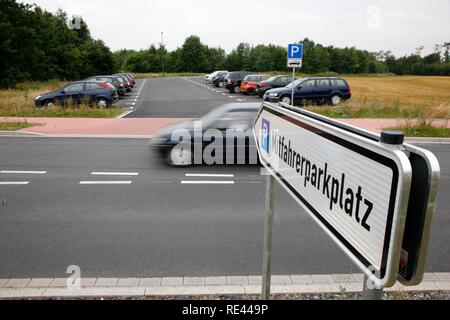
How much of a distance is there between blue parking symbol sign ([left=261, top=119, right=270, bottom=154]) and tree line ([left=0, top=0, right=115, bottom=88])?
46.6 meters

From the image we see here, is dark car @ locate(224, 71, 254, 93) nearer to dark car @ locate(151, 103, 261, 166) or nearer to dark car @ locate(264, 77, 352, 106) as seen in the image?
dark car @ locate(264, 77, 352, 106)

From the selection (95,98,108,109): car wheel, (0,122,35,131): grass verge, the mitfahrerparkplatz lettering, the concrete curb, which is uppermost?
the mitfahrerparkplatz lettering

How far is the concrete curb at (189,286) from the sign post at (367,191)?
224 centimetres

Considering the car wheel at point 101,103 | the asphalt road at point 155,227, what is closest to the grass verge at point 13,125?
the car wheel at point 101,103

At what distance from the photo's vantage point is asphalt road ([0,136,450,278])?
429 centimetres

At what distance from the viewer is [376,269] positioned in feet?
3.53

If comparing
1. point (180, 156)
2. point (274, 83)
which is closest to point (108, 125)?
point (180, 156)

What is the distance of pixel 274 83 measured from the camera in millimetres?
25328

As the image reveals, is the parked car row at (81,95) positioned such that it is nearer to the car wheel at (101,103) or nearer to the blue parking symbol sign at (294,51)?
the car wheel at (101,103)

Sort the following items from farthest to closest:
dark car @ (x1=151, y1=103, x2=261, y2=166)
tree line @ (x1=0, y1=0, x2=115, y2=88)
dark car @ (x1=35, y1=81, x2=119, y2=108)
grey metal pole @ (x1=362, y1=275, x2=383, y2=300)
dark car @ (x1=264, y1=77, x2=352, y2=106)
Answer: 1. tree line @ (x1=0, y1=0, x2=115, y2=88)
2. dark car @ (x1=264, y1=77, x2=352, y2=106)
3. dark car @ (x1=35, y1=81, x2=119, y2=108)
4. dark car @ (x1=151, y1=103, x2=261, y2=166)
5. grey metal pole @ (x1=362, y1=275, x2=383, y2=300)

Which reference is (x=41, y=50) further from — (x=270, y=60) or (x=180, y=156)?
(x=270, y=60)

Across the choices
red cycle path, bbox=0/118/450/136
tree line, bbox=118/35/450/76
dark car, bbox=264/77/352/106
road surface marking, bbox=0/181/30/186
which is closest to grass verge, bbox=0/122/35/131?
red cycle path, bbox=0/118/450/136

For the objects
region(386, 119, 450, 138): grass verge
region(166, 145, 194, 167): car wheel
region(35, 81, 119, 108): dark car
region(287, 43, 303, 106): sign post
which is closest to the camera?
region(166, 145, 194, 167): car wheel

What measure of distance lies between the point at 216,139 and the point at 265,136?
6.41m
